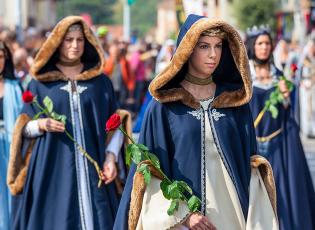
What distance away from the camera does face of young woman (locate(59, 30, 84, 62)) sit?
6930 millimetres

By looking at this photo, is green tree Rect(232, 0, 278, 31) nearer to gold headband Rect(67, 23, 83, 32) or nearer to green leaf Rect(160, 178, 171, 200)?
gold headband Rect(67, 23, 83, 32)

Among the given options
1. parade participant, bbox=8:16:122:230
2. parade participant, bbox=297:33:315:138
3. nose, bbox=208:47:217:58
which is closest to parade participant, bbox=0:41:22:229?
parade participant, bbox=8:16:122:230

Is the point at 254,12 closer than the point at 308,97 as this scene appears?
No

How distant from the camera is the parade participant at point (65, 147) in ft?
22.5

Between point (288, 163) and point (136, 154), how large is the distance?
147 inches

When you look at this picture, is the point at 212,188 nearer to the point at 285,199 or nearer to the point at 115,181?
the point at 115,181

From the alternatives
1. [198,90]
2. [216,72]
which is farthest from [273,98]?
[198,90]

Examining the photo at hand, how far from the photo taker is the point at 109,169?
695cm

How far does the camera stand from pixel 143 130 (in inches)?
201

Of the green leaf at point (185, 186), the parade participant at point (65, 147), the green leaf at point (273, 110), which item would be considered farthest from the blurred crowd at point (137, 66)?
the green leaf at point (185, 186)

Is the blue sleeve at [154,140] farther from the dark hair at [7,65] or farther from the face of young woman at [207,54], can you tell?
the dark hair at [7,65]

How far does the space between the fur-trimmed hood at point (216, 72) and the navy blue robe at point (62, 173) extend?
1853 mm

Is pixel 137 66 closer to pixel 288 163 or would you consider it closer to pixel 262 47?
pixel 262 47

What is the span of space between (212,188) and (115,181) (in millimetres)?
2130
